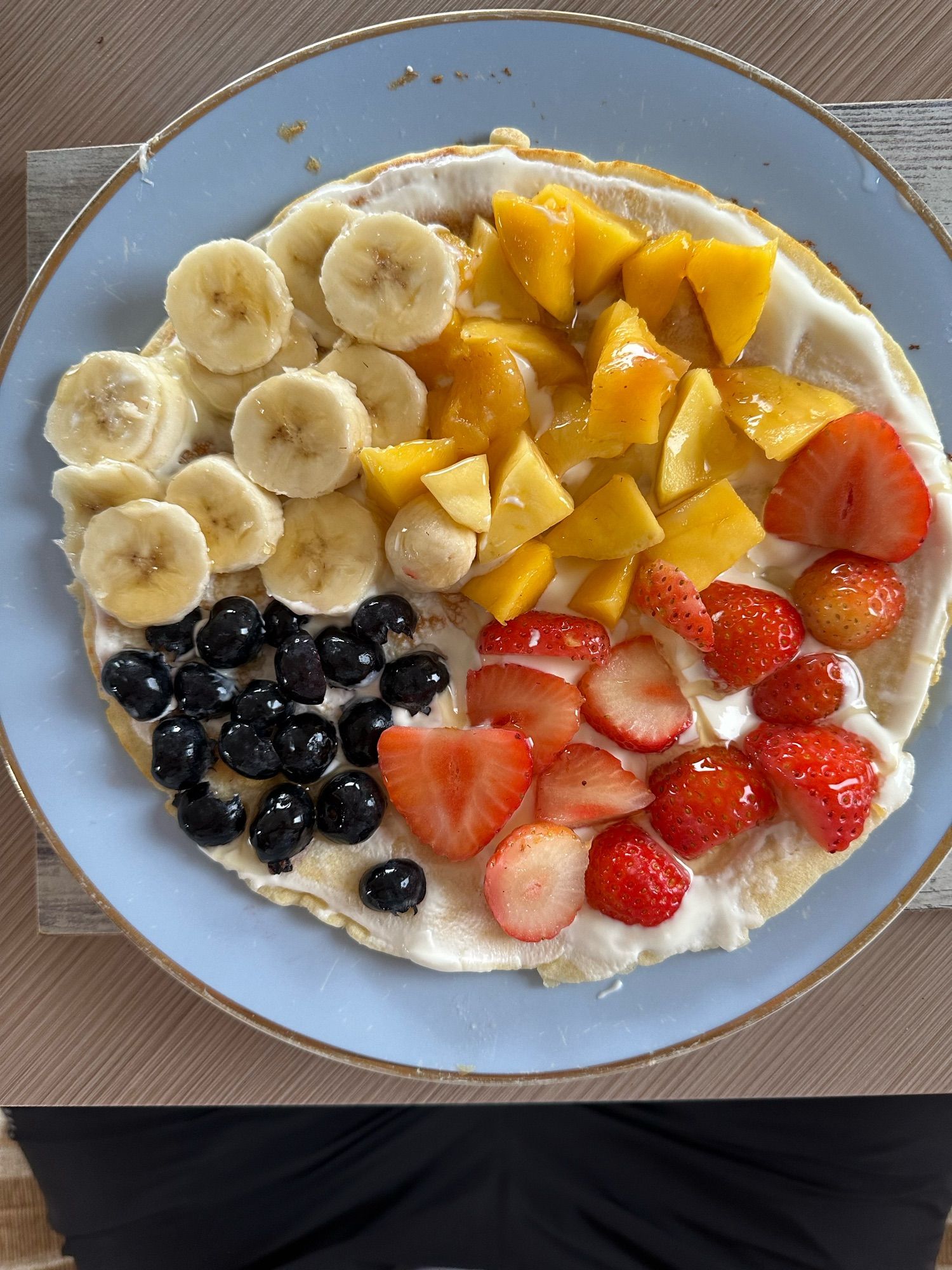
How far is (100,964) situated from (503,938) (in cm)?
87

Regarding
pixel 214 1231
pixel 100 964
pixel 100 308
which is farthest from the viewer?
pixel 214 1231

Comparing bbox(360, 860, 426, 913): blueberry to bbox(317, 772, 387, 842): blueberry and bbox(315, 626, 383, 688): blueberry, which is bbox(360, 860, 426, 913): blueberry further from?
bbox(315, 626, 383, 688): blueberry


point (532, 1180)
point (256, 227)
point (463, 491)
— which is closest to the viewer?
point (463, 491)

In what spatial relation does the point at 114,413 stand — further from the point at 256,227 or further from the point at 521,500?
the point at 521,500

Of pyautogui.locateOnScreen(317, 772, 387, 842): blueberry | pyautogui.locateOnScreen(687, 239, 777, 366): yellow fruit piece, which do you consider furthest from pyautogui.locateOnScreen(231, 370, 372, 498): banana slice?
Result: pyautogui.locateOnScreen(687, 239, 777, 366): yellow fruit piece

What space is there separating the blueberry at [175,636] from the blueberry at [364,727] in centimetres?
31

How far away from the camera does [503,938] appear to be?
5.25 ft

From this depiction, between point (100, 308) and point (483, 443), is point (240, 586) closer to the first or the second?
point (483, 443)

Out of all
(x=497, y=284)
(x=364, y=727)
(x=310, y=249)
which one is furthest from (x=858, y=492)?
(x=310, y=249)

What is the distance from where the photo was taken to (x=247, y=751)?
1479mm

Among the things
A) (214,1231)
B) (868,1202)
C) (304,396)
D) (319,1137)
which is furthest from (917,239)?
(214,1231)

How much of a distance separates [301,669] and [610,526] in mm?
571

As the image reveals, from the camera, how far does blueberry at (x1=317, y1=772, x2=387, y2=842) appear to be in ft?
4.98

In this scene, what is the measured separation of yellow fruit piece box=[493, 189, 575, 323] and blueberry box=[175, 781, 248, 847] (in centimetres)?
104
